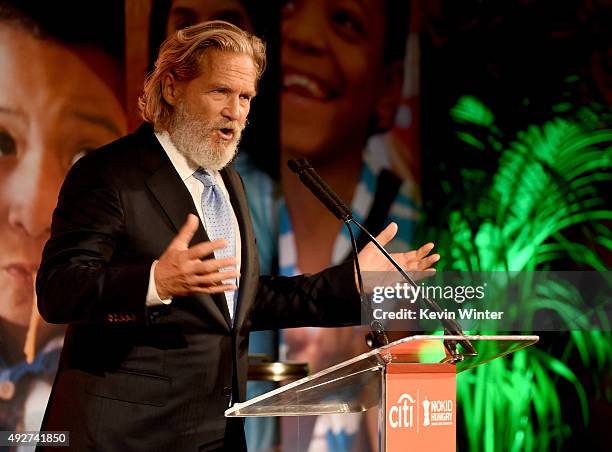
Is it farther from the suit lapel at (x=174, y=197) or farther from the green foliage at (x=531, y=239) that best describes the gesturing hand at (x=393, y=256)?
the green foliage at (x=531, y=239)

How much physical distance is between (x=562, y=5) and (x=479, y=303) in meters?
1.43

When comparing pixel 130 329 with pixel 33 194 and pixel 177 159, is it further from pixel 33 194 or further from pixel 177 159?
pixel 33 194

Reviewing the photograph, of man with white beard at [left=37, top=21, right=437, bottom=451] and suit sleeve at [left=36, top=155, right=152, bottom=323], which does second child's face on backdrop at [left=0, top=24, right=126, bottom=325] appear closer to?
man with white beard at [left=37, top=21, right=437, bottom=451]

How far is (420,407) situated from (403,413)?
50mm

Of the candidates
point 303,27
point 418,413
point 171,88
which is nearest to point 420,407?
point 418,413

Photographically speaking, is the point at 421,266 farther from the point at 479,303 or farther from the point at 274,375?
the point at 479,303

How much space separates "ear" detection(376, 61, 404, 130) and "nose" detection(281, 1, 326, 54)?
12.7 inches

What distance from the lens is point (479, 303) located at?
3.88 m

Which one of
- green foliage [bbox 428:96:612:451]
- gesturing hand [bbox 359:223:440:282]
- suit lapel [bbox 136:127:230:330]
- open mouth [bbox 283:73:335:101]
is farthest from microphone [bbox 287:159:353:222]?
green foliage [bbox 428:96:612:451]

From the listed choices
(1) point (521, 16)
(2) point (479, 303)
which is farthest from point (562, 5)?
(2) point (479, 303)

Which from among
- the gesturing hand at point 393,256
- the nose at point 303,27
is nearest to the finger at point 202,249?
the gesturing hand at point 393,256

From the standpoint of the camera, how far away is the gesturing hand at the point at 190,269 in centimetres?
184

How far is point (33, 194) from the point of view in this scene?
3.48 m

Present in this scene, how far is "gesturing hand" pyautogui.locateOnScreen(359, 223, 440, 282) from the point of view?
225 centimetres
